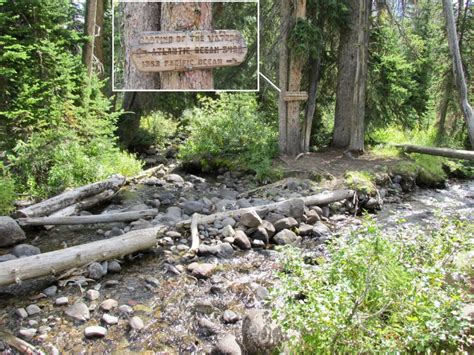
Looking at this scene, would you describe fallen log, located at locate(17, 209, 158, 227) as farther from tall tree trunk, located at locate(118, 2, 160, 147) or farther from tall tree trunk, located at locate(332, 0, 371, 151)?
tall tree trunk, located at locate(332, 0, 371, 151)

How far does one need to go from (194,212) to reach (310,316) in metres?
5.10

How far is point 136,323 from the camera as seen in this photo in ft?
14.5

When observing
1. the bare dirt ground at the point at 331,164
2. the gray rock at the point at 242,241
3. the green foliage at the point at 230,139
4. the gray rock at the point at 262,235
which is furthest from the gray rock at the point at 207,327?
the green foliage at the point at 230,139

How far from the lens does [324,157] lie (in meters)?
12.0

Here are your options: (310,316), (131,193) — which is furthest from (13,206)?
(310,316)

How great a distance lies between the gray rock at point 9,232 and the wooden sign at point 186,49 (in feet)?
12.8

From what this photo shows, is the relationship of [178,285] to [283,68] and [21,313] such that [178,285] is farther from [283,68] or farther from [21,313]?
[283,68]

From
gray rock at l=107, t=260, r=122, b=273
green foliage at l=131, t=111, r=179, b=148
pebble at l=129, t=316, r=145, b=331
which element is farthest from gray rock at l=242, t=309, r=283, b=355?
green foliage at l=131, t=111, r=179, b=148

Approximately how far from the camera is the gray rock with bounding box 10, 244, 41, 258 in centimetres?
579

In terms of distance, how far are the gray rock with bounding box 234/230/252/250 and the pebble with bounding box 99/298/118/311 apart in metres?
2.31

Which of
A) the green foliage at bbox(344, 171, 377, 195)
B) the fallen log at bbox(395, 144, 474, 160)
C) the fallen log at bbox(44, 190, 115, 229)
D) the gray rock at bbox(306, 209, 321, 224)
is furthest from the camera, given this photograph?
the fallen log at bbox(395, 144, 474, 160)

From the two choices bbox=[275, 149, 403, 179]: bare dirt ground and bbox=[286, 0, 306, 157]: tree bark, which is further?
bbox=[286, 0, 306, 157]: tree bark

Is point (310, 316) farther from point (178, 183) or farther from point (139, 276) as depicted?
point (178, 183)

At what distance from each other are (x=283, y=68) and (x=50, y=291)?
831 cm
